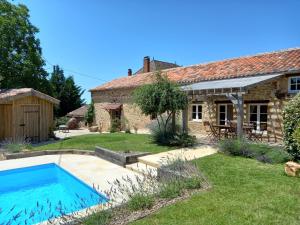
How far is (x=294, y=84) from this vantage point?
15695mm

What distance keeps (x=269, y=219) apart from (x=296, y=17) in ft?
50.2

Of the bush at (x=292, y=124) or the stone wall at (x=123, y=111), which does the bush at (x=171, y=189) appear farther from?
the stone wall at (x=123, y=111)

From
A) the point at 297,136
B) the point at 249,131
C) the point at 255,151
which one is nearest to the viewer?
the point at 297,136

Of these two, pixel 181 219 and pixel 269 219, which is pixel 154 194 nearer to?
pixel 181 219

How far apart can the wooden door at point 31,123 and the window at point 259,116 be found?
15769 millimetres

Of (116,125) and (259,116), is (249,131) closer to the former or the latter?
(259,116)

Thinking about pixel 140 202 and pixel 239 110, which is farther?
pixel 239 110

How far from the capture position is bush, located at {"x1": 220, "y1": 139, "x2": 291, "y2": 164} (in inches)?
412

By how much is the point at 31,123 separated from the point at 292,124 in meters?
17.9

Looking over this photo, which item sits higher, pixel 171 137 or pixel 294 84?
pixel 294 84

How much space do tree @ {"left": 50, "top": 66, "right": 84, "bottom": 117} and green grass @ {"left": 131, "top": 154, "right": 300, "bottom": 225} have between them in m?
38.1

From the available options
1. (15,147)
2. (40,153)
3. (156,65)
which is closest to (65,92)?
(156,65)

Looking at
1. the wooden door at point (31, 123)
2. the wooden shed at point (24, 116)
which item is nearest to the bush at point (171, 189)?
the wooden shed at point (24, 116)

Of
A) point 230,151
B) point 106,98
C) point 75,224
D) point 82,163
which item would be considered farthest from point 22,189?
point 106,98
